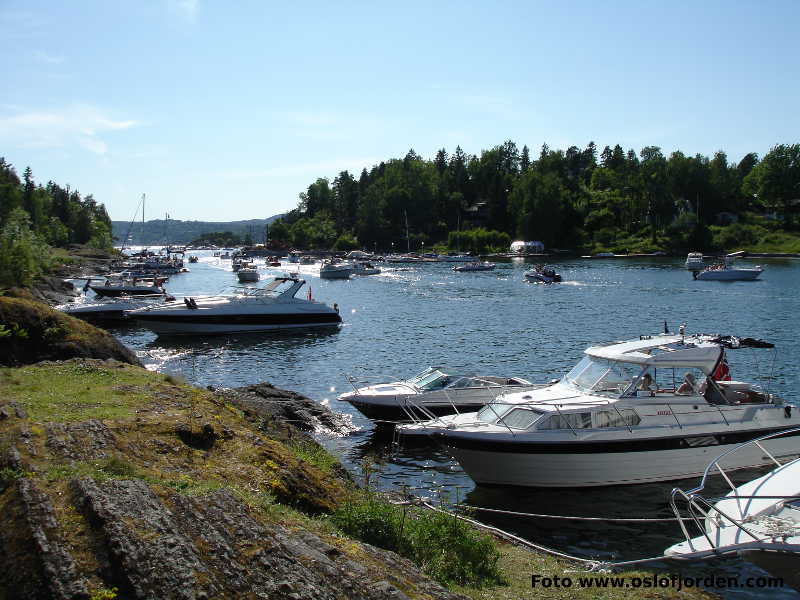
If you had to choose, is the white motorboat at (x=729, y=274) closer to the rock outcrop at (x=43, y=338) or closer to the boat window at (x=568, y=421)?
the boat window at (x=568, y=421)

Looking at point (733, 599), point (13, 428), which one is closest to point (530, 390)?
point (733, 599)

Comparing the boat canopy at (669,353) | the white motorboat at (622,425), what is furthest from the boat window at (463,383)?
the boat canopy at (669,353)

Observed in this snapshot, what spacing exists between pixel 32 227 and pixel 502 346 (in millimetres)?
118257

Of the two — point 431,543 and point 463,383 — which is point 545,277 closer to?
A: point 463,383

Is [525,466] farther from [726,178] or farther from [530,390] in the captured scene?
[726,178]

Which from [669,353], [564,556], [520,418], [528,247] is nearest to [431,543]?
[564,556]

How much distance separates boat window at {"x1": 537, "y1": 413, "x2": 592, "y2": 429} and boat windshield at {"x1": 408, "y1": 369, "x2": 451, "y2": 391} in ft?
22.6

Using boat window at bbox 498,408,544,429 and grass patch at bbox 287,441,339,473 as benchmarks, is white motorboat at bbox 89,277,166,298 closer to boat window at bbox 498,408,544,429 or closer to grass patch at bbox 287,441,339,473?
grass patch at bbox 287,441,339,473

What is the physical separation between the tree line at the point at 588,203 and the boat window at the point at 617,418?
141425mm

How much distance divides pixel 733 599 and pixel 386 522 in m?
7.19

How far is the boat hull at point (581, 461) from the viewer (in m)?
18.5

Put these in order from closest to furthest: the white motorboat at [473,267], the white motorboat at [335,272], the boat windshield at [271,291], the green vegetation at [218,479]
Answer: the green vegetation at [218,479]
the boat windshield at [271,291]
the white motorboat at [335,272]
the white motorboat at [473,267]

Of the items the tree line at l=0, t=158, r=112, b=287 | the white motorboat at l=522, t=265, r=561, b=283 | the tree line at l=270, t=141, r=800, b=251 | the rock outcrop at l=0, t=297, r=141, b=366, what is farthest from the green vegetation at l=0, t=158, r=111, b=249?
the rock outcrop at l=0, t=297, r=141, b=366

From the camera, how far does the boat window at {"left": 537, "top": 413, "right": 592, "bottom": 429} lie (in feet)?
61.6
